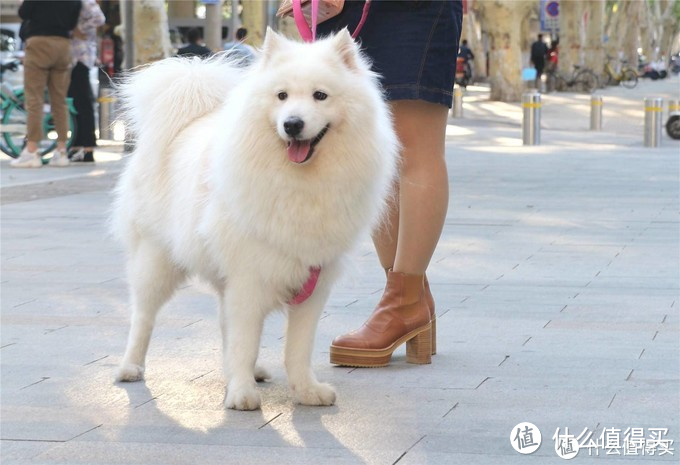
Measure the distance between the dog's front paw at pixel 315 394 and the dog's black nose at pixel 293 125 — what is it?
94cm

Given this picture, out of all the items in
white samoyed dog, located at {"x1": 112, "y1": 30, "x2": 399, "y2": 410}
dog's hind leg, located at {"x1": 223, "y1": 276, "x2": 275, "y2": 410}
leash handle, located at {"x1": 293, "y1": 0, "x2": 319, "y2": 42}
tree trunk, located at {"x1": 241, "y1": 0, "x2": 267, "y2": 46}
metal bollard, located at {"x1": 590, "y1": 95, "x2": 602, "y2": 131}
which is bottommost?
metal bollard, located at {"x1": 590, "y1": 95, "x2": 602, "y2": 131}

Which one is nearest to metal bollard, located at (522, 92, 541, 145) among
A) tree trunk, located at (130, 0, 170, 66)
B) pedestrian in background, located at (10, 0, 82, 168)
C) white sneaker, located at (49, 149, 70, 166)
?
tree trunk, located at (130, 0, 170, 66)

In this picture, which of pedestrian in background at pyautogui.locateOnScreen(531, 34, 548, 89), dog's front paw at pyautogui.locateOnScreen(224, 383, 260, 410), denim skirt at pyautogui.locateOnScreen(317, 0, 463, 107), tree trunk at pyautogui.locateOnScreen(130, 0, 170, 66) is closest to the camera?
dog's front paw at pyautogui.locateOnScreen(224, 383, 260, 410)

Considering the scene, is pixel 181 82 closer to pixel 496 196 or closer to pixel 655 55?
pixel 496 196

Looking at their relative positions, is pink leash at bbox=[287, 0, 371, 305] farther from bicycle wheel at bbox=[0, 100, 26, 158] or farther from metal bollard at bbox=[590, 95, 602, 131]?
metal bollard at bbox=[590, 95, 602, 131]

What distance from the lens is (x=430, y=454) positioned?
3723 mm

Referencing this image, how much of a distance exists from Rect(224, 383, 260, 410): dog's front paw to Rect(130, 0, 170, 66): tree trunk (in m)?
14.6

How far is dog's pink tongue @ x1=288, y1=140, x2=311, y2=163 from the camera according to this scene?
412 cm

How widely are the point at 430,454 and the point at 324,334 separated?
6.50 ft

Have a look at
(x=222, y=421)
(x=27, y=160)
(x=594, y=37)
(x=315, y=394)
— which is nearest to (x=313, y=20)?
(x=315, y=394)

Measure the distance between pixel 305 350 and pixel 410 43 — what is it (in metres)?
1.37

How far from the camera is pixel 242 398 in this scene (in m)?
4.27

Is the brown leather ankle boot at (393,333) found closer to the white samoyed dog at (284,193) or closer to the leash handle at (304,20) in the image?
the white samoyed dog at (284,193)

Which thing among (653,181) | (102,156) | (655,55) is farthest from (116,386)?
(655,55)
